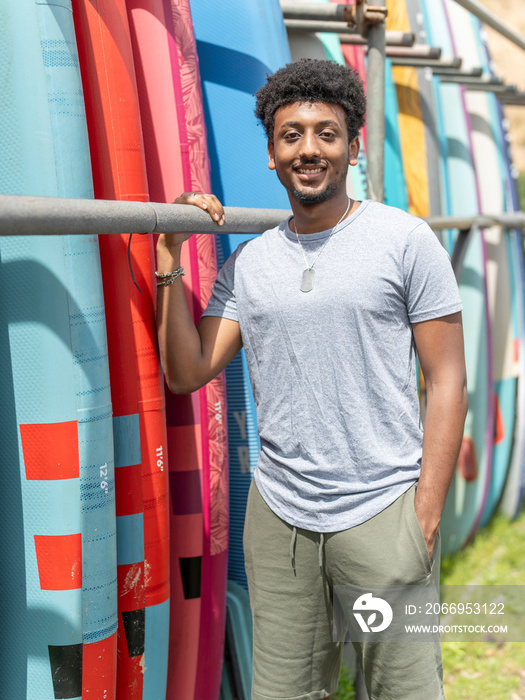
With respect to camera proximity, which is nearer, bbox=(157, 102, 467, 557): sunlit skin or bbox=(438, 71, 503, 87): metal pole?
bbox=(157, 102, 467, 557): sunlit skin

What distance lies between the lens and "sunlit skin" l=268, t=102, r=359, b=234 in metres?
1.59

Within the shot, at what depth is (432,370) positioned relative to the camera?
63.2 inches

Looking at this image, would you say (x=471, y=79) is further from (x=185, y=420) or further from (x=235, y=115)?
(x=185, y=420)

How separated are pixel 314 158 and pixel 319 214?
122 mm

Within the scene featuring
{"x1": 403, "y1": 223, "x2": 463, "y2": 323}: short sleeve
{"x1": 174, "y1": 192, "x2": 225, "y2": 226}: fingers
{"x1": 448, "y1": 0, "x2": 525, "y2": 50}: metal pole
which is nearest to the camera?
{"x1": 403, "y1": 223, "x2": 463, "y2": 323}: short sleeve

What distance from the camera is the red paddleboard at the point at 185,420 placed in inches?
80.2

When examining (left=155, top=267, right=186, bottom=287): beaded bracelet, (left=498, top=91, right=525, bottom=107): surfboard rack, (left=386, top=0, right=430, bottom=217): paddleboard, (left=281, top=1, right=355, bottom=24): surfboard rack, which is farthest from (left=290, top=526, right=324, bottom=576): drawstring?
(left=498, top=91, right=525, bottom=107): surfboard rack

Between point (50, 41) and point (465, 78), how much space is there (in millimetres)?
3033

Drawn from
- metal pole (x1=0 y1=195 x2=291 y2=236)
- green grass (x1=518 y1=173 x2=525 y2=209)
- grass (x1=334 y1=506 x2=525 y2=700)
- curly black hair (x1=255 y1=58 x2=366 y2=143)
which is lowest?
grass (x1=334 y1=506 x2=525 y2=700)

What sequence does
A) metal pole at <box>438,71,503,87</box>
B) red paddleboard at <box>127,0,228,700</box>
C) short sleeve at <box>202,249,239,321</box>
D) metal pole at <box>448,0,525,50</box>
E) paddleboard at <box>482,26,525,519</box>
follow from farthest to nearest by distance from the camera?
1. paddleboard at <box>482,26,525,519</box>
2. metal pole at <box>438,71,503,87</box>
3. metal pole at <box>448,0,525,50</box>
4. red paddleboard at <box>127,0,228,700</box>
5. short sleeve at <box>202,249,239,321</box>

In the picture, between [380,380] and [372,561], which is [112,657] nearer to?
[372,561]

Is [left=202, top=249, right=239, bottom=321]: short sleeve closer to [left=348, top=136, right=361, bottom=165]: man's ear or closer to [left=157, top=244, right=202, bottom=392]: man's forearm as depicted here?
[left=157, top=244, right=202, bottom=392]: man's forearm

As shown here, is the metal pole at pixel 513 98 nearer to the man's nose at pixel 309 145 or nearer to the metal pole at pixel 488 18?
the metal pole at pixel 488 18

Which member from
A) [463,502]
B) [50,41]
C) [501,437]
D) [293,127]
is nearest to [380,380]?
[293,127]
